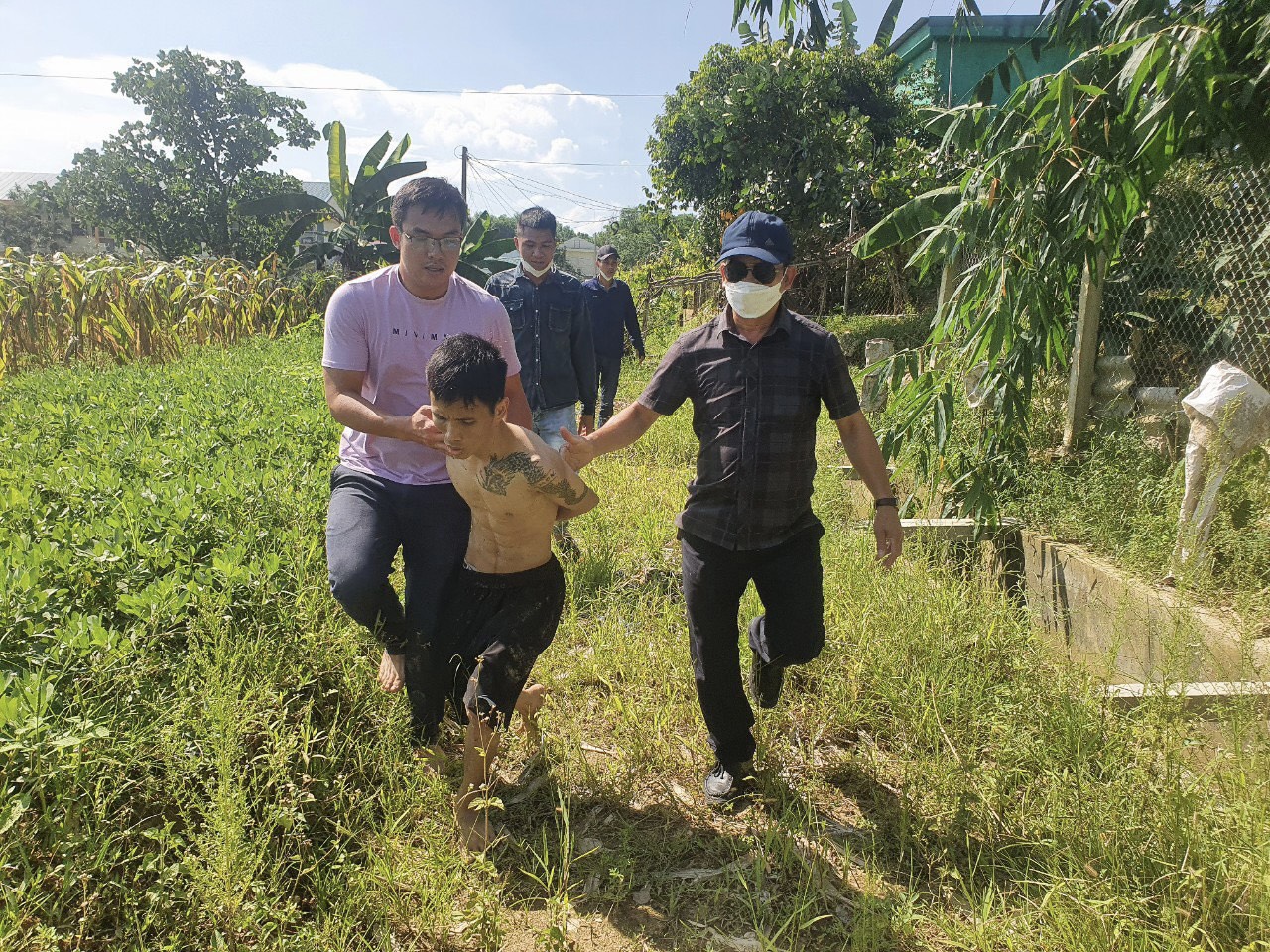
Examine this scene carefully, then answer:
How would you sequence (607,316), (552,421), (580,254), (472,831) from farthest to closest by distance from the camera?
(580,254), (607,316), (552,421), (472,831)

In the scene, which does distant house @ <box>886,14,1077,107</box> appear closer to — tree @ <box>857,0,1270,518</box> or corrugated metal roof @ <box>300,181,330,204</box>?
tree @ <box>857,0,1270,518</box>

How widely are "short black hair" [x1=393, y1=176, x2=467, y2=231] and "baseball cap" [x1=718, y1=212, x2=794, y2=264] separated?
101 cm

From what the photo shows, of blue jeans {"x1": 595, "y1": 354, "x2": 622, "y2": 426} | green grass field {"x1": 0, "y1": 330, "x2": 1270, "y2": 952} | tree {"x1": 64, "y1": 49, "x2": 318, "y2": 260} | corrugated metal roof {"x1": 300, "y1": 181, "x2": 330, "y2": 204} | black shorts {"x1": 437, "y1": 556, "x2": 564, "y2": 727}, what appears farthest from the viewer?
corrugated metal roof {"x1": 300, "y1": 181, "x2": 330, "y2": 204}

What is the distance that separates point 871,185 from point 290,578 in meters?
11.0

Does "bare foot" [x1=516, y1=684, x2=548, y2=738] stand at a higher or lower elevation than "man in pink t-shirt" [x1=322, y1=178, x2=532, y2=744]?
lower

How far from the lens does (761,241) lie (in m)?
2.86

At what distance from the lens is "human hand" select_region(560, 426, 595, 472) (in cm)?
303

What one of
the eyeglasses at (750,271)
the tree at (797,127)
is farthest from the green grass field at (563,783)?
the tree at (797,127)

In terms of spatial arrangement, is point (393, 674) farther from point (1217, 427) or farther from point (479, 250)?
point (479, 250)

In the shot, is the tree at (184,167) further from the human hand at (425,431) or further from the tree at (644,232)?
the human hand at (425,431)

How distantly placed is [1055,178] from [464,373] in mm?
3456

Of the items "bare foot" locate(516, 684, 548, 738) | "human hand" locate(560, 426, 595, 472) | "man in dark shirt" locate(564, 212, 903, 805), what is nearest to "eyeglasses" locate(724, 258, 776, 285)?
"man in dark shirt" locate(564, 212, 903, 805)

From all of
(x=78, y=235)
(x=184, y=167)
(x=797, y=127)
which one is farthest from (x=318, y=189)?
(x=797, y=127)

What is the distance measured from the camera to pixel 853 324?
1134 cm
